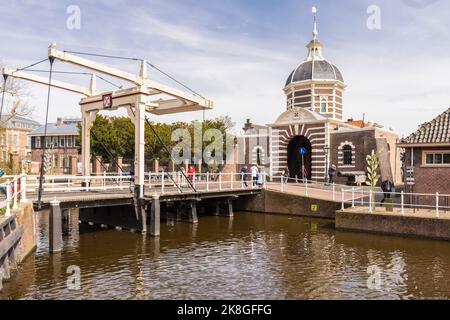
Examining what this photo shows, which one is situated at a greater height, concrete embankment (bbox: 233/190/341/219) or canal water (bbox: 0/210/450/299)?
concrete embankment (bbox: 233/190/341/219)

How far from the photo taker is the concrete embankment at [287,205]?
69.1 feet

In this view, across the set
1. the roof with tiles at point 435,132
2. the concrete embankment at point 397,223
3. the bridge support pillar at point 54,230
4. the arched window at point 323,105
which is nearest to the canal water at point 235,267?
the bridge support pillar at point 54,230

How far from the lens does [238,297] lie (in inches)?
367

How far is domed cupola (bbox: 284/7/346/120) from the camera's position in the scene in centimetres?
3372

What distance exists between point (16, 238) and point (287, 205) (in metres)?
14.8

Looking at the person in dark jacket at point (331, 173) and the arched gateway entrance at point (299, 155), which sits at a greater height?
the arched gateway entrance at point (299, 155)

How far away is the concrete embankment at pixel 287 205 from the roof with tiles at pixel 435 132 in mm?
5066

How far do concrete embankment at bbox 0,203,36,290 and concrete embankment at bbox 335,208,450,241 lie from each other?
11.7 m

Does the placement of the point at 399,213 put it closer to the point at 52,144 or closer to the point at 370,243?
the point at 370,243

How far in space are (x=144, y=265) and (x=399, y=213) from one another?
33.0 feet

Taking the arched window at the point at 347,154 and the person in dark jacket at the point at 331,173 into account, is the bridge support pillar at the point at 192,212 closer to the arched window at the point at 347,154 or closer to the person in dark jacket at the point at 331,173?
the person in dark jacket at the point at 331,173

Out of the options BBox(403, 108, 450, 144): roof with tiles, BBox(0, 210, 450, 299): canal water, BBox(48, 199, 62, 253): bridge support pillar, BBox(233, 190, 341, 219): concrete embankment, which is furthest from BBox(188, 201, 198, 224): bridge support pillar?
BBox(403, 108, 450, 144): roof with tiles

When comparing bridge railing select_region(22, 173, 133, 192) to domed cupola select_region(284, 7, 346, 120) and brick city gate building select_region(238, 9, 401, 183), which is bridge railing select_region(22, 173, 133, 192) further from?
domed cupola select_region(284, 7, 346, 120)

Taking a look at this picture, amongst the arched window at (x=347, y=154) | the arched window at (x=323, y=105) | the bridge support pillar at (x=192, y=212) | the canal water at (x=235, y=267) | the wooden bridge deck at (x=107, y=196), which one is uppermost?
the arched window at (x=323, y=105)
